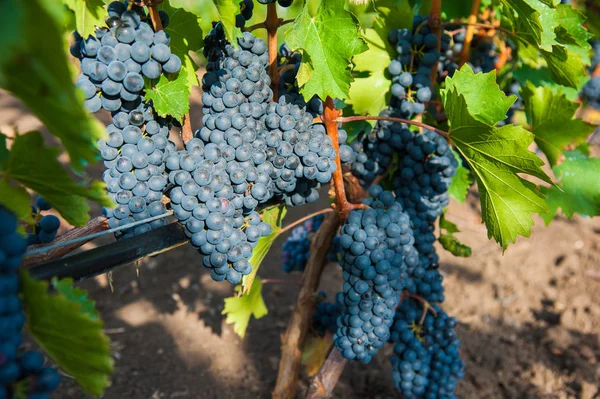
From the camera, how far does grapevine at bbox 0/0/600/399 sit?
71cm

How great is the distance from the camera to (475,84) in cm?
129

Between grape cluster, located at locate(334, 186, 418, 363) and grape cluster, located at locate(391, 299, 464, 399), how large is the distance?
25cm

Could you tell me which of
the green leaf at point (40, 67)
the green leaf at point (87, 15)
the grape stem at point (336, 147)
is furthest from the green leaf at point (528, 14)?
the green leaf at point (40, 67)

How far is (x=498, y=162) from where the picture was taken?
4.16ft

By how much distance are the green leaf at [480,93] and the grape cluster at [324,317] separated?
3.08 ft

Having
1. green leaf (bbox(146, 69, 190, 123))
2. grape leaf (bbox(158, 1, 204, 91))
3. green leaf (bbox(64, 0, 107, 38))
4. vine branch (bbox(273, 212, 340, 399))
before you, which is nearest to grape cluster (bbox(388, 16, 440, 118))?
vine branch (bbox(273, 212, 340, 399))

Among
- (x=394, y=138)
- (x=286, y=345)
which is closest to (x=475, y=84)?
(x=394, y=138)

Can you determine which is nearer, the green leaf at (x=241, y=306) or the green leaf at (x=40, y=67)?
the green leaf at (x=40, y=67)

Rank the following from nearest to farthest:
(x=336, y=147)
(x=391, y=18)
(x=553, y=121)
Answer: (x=336, y=147) → (x=391, y=18) → (x=553, y=121)

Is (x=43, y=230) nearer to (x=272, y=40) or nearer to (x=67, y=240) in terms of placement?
(x=67, y=240)

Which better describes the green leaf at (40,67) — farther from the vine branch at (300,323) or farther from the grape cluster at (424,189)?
the vine branch at (300,323)

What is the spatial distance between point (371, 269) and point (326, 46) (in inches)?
25.0

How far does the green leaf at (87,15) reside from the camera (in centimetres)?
93

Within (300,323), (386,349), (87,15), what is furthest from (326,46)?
(386,349)
